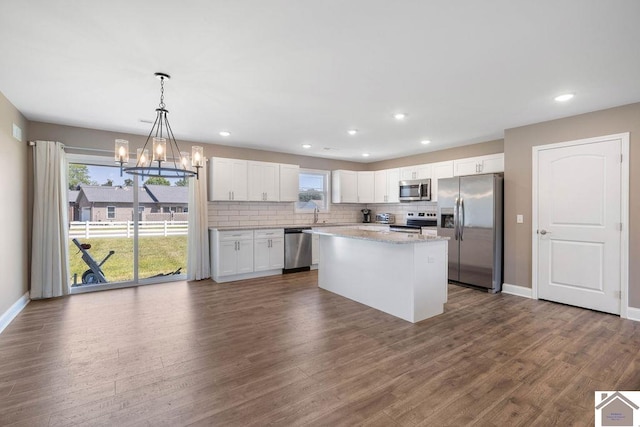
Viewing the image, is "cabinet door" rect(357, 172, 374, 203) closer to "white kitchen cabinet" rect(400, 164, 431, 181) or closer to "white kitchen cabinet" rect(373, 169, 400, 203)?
"white kitchen cabinet" rect(373, 169, 400, 203)

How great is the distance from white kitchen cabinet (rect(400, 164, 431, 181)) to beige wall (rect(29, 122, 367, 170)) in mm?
2040

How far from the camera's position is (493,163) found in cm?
520

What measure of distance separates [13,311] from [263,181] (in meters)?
3.95

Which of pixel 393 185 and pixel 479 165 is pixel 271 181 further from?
pixel 479 165

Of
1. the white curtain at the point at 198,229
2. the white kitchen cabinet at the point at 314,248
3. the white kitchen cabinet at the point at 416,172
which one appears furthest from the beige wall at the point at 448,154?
the white curtain at the point at 198,229

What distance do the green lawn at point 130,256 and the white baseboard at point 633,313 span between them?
6.36m

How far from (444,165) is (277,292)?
3.87 meters

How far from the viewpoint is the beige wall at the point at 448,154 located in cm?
541

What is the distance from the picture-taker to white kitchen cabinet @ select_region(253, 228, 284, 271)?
19.0ft

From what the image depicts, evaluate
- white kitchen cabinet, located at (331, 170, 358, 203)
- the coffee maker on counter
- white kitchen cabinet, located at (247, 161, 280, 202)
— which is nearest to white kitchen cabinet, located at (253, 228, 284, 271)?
white kitchen cabinet, located at (247, 161, 280, 202)

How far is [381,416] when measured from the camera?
1.93 m

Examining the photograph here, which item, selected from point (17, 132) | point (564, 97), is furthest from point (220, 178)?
point (564, 97)

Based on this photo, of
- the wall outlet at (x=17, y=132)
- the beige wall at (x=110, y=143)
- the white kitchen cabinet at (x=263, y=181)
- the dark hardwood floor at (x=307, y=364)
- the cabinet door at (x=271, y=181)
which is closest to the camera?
the dark hardwood floor at (x=307, y=364)

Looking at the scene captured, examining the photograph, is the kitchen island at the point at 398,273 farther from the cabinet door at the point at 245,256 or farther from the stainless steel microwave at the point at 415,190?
the stainless steel microwave at the point at 415,190
